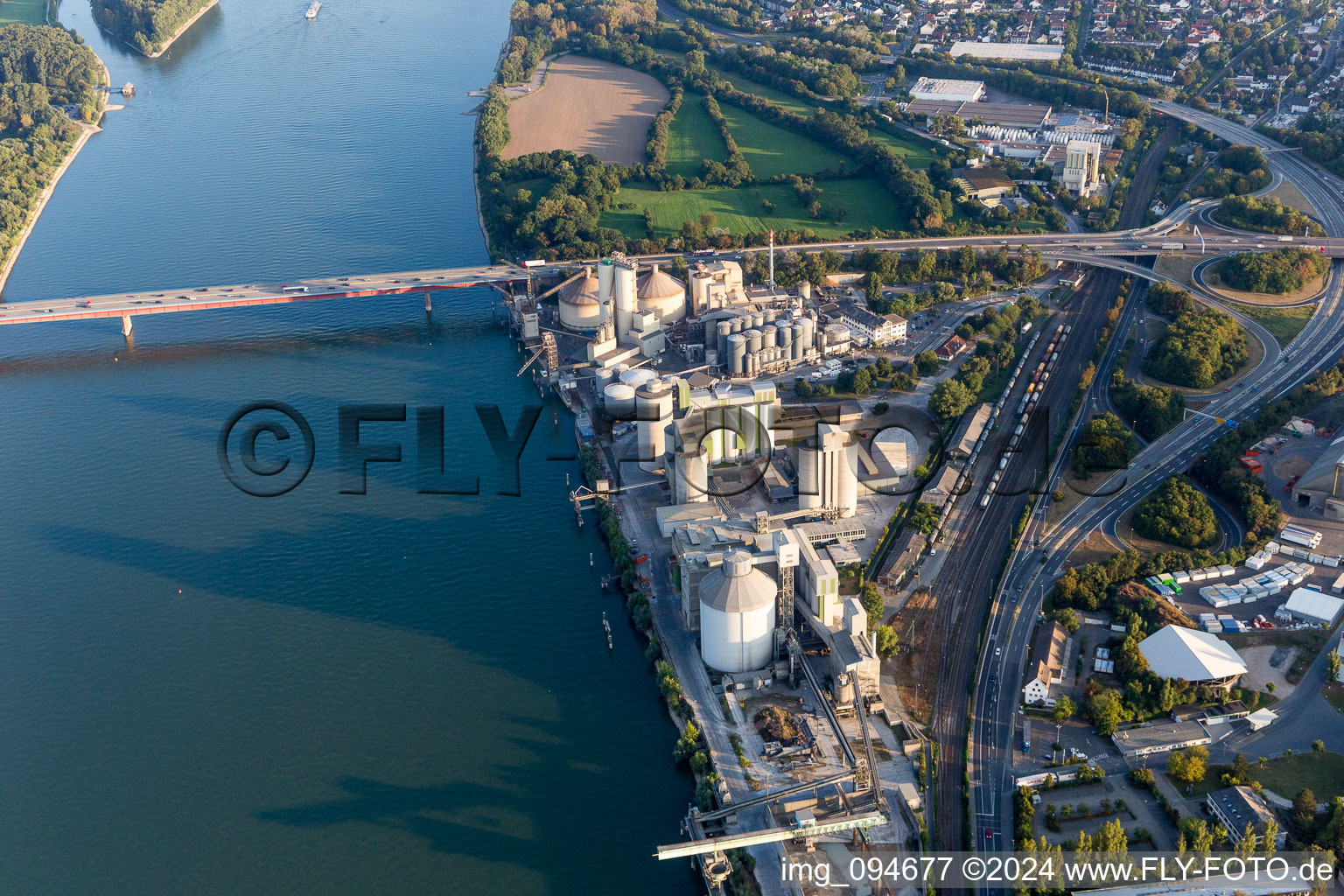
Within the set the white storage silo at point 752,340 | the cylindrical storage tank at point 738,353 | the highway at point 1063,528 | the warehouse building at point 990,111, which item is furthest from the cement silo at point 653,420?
the warehouse building at point 990,111

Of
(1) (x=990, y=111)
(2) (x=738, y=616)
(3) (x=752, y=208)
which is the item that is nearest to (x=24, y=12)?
(3) (x=752, y=208)

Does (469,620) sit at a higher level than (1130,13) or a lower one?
lower

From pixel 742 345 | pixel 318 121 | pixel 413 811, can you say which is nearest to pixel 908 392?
pixel 742 345

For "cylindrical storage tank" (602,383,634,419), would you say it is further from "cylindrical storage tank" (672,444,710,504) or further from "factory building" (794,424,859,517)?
"factory building" (794,424,859,517)

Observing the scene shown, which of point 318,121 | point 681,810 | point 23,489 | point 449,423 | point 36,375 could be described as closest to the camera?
point 681,810

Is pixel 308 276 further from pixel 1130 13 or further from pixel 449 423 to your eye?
pixel 1130 13

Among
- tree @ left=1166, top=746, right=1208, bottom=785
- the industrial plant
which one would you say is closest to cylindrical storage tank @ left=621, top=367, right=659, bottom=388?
the industrial plant

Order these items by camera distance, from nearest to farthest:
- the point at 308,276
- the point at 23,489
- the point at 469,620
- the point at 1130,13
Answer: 1. the point at 469,620
2. the point at 23,489
3. the point at 308,276
4. the point at 1130,13
